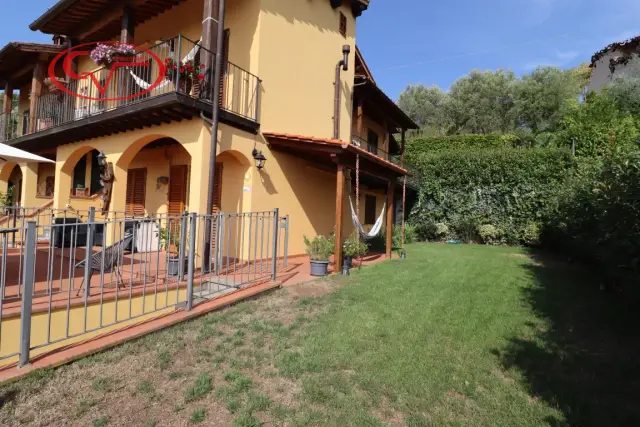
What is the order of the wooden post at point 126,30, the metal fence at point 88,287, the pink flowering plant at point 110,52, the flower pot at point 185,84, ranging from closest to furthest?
the metal fence at point 88,287 < the flower pot at point 185,84 < the pink flowering plant at point 110,52 < the wooden post at point 126,30

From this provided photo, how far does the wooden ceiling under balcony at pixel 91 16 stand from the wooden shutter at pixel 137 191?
404cm

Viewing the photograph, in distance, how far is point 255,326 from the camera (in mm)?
4105

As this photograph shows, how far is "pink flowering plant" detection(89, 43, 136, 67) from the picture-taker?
7656 mm

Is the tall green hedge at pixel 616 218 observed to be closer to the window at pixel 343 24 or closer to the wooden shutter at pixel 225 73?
the wooden shutter at pixel 225 73

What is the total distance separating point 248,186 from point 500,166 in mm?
11497

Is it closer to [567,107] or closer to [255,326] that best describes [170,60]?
[255,326]

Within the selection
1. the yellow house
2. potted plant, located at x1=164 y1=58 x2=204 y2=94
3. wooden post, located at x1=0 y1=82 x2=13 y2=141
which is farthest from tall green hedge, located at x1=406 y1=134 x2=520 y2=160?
wooden post, located at x1=0 y1=82 x2=13 y2=141

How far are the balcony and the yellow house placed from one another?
3 cm

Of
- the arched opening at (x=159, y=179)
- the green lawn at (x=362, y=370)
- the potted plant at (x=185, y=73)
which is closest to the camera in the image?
the green lawn at (x=362, y=370)

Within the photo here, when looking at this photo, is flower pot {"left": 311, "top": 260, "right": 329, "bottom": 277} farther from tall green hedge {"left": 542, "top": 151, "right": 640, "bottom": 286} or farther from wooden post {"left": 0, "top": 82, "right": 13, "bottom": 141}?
wooden post {"left": 0, "top": 82, "right": 13, "bottom": 141}

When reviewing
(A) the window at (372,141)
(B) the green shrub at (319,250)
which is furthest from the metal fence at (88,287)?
(A) the window at (372,141)

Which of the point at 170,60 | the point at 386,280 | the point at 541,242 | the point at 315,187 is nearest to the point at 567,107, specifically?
the point at 541,242

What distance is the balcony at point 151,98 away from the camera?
21.4ft

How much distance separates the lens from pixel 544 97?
2386 cm
